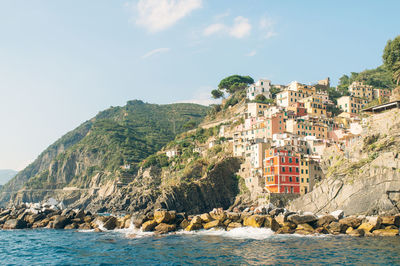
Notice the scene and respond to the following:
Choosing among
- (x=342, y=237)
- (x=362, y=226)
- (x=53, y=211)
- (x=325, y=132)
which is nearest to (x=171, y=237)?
(x=342, y=237)

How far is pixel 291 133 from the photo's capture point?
88.2 m

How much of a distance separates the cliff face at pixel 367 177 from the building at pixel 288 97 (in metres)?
38.4

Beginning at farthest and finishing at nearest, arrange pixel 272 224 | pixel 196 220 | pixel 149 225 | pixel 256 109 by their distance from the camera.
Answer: pixel 256 109 < pixel 196 220 < pixel 149 225 < pixel 272 224

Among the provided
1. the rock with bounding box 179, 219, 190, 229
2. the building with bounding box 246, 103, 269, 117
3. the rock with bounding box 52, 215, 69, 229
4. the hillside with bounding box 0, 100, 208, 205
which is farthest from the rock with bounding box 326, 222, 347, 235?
the hillside with bounding box 0, 100, 208, 205

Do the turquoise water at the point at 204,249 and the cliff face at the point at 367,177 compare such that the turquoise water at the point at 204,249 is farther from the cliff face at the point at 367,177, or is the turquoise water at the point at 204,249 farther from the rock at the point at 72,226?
the cliff face at the point at 367,177

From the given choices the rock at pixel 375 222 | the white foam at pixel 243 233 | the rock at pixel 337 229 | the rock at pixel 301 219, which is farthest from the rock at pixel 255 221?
the rock at pixel 375 222

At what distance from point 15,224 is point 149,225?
26.3 metres

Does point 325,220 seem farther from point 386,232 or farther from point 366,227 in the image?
point 386,232

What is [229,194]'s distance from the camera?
8394cm

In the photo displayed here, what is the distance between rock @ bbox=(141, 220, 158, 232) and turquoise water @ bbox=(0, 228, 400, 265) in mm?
2005

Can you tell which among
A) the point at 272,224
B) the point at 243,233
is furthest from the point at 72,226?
the point at 272,224

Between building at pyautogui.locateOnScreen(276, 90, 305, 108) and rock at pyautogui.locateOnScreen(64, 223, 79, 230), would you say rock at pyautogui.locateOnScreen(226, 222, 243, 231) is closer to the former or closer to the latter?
rock at pyautogui.locateOnScreen(64, 223, 79, 230)

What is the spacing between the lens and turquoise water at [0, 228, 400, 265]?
2872cm

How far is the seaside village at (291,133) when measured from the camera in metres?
72.1
